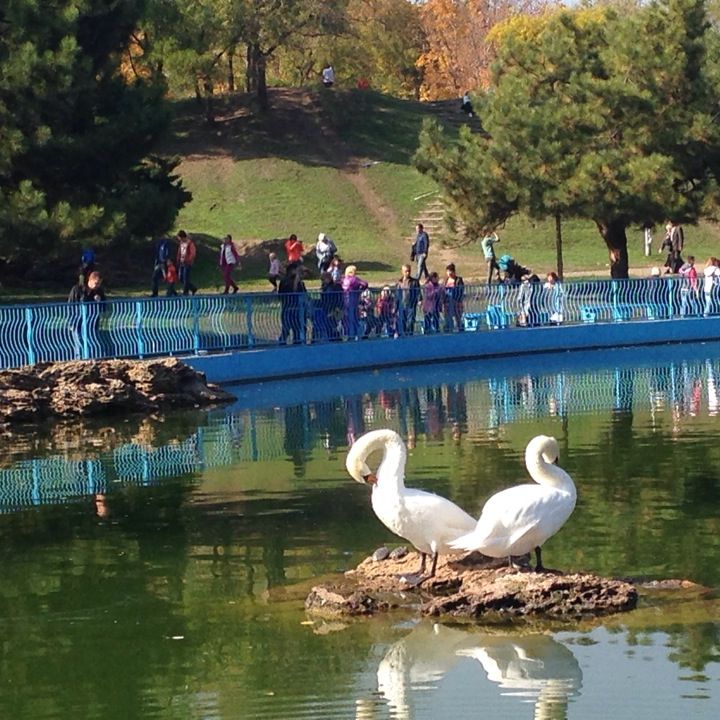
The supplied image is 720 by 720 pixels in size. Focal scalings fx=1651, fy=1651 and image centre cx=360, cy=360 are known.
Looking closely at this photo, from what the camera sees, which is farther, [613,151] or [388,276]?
[388,276]

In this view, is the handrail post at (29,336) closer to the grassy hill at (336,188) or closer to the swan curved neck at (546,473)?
the swan curved neck at (546,473)

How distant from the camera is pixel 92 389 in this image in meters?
25.0

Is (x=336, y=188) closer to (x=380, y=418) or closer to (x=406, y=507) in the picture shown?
(x=380, y=418)

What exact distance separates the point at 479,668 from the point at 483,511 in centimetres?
156

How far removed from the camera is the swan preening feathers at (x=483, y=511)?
36.1 feet

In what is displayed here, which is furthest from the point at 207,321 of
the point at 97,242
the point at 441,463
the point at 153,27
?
the point at 153,27

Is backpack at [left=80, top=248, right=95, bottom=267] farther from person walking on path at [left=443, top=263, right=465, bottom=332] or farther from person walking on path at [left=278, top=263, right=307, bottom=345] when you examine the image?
person walking on path at [left=443, top=263, right=465, bottom=332]

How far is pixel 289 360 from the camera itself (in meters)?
31.5

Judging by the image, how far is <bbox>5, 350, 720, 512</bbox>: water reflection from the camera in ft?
63.1

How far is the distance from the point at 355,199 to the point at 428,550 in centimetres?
5059

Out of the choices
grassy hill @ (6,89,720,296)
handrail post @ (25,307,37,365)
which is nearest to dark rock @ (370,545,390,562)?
handrail post @ (25,307,37,365)

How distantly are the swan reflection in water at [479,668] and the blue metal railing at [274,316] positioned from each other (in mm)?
17619

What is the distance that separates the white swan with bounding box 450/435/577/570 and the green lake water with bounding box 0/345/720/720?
62 centimetres

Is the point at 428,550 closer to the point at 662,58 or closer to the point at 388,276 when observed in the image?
the point at 662,58
